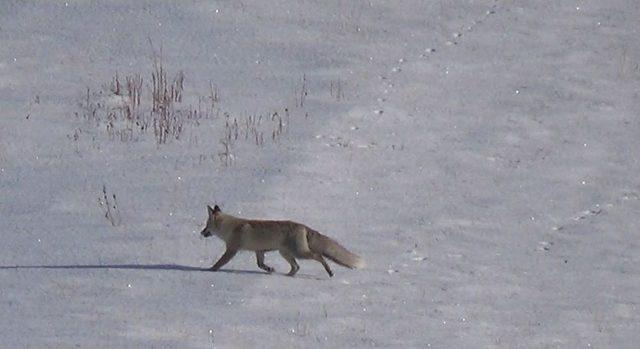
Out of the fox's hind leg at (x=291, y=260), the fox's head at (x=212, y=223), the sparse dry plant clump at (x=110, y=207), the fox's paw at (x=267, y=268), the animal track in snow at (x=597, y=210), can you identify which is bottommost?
the animal track in snow at (x=597, y=210)

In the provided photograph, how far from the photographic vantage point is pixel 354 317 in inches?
356

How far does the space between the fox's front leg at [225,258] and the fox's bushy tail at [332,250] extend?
58cm

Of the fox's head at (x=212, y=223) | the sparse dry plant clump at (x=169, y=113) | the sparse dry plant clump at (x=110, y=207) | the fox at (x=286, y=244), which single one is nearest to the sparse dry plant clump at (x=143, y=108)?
the sparse dry plant clump at (x=169, y=113)

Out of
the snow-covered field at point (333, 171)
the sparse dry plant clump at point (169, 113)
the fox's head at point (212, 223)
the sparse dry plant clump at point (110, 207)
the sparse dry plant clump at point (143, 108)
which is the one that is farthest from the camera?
the sparse dry plant clump at point (143, 108)

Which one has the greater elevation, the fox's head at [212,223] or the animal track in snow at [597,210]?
the fox's head at [212,223]

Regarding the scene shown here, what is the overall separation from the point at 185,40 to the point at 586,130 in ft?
17.1

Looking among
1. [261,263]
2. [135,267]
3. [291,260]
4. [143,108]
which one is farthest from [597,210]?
[143,108]

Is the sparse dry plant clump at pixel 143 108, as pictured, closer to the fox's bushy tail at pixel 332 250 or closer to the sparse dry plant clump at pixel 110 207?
the sparse dry plant clump at pixel 110 207

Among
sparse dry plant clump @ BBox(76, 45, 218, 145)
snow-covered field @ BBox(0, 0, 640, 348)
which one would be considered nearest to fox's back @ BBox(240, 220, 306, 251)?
snow-covered field @ BBox(0, 0, 640, 348)

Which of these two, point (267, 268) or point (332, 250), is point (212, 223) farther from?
point (332, 250)

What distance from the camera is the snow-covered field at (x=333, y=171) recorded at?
912cm

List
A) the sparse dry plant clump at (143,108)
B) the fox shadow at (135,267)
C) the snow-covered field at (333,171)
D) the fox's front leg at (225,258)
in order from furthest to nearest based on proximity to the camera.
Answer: the sparse dry plant clump at (143,108) < the fox's front leg at (225,258) < the fox shadow at (135,267) < the snow-covered field at (333,171)

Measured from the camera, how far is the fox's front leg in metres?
10.2

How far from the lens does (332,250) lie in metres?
10.3
